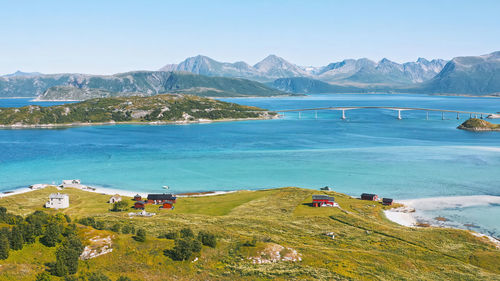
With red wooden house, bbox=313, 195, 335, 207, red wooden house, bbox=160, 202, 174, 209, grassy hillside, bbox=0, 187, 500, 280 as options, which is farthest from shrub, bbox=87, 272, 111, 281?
red wooden house, bbox=313, 195, 335, 207

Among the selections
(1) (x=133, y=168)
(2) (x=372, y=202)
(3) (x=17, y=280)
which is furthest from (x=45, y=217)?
(1) (x=133, y=168)

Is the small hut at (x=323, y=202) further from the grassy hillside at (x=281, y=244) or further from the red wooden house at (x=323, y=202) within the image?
the grassy hillside at (x=281, y=244)

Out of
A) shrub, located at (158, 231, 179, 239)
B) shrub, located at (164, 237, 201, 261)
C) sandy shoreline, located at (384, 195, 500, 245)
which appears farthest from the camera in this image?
→ sandy shoreline, located at (384, 195, 500, 245)

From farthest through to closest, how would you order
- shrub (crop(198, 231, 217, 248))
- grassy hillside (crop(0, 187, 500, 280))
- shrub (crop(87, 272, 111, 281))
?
shrub (crop(198, 231, 217, 248))
grassy hillside (crop(0, 187, 500, 280))
shrub (crop(87, 272, 111, 281))

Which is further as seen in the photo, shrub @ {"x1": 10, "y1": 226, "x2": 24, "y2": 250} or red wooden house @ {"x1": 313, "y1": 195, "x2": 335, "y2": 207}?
red wooden house @ {"x1": 313, "y1": 195, "x2": 335, "y2": 207}

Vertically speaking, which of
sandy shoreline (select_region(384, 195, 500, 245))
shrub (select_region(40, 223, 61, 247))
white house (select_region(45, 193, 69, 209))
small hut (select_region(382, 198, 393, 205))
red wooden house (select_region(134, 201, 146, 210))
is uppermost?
shrub (select_region(40, 223, 61, 247))

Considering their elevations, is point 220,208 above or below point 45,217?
below

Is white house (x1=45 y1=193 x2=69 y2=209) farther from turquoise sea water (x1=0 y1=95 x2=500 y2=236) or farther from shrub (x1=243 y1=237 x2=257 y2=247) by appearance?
shrub (x1=243 y1=237 x2=257 y2=247)

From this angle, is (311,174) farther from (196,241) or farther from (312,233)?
(196,241)
